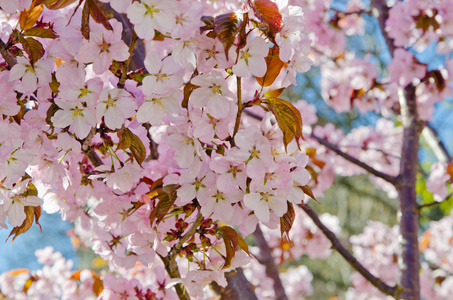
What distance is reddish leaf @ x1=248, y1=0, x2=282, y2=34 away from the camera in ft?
2.05

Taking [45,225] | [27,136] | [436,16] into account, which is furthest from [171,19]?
[45,225]

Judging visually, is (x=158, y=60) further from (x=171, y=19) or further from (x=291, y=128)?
(x=291, y=128)

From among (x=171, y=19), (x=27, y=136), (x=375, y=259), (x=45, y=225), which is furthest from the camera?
(x=45, y=225)

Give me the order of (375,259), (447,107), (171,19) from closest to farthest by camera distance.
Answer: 1. (171,19)
2. (375,259)
3. (447,107)

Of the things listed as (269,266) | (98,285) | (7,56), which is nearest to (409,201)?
(269,266)

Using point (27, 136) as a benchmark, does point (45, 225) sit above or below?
above

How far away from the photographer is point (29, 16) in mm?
697

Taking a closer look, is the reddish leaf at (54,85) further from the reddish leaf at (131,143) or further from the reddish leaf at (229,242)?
the reddish leaf at (229,242)

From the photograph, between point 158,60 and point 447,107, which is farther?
point 447,107

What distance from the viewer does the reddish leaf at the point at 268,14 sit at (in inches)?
24.5

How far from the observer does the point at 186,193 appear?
27.1 inches

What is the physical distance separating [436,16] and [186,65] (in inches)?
69.3

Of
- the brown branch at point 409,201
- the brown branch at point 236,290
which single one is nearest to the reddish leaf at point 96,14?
the brown branch at point 236,290

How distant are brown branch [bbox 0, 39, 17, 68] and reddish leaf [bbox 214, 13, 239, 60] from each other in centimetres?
32
